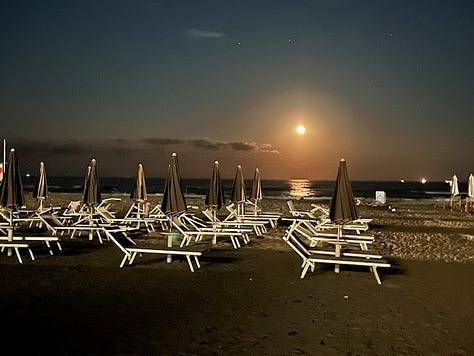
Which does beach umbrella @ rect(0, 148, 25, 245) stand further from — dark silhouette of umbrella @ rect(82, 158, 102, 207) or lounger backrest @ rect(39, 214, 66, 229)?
dark silhouette of umbrella @ rect(82, 158, 102, 207)

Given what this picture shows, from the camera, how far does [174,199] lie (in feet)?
30.3

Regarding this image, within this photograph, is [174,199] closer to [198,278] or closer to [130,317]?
[198,278]

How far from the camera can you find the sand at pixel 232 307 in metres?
4.52

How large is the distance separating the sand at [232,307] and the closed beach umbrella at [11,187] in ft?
3.37

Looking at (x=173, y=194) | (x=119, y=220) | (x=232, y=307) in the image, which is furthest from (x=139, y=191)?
(x=232, y=307)

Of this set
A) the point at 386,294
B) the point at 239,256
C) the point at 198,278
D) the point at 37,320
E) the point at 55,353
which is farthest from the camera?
the point at 239,256

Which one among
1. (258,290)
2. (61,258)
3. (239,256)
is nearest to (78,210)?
(61,258)

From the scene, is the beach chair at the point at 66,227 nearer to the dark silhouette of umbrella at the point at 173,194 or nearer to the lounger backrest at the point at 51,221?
the lounger backrest at the point at 51,221

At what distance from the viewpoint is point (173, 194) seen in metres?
9.29

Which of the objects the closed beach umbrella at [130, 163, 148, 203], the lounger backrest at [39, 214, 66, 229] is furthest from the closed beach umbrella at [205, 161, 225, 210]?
the lounger backrest at [39, 214, 66, 229]

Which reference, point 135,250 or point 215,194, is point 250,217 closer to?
point 215,194

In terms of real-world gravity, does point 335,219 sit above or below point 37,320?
above

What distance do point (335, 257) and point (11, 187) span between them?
6.07m

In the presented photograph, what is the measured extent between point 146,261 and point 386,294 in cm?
434
